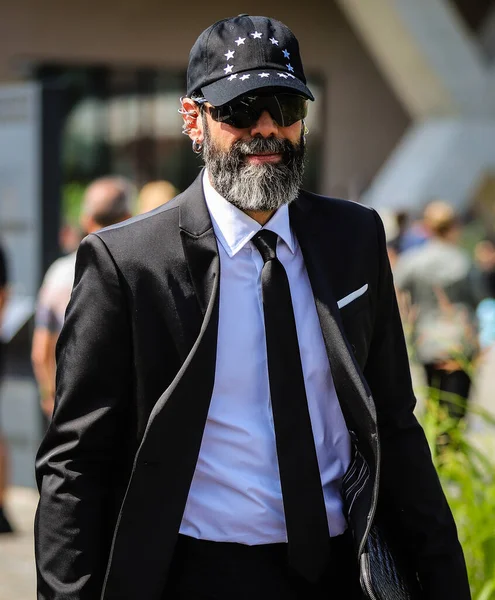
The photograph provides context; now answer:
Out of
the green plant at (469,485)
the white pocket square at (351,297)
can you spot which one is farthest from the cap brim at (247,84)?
the green plant at (469,485)

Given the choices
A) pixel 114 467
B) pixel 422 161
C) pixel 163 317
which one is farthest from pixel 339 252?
pixel 422 161

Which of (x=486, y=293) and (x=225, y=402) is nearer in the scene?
(x=225, y=402)

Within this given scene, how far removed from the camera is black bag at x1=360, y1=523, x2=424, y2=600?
229cm

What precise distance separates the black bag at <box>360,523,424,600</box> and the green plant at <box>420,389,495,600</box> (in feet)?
3.88

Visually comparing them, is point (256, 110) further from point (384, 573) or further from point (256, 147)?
point (384, 573)

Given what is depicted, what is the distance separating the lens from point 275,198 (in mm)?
2436

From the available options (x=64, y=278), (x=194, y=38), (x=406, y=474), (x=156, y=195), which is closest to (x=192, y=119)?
(x=406, y=474)

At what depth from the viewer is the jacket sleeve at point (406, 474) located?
250cm

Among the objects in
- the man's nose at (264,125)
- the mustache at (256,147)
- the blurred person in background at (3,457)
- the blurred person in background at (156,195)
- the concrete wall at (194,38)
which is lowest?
the blurred person in background at (3,457)

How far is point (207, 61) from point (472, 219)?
16.7 metres

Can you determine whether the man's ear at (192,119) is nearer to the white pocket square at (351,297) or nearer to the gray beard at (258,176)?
the gray beard at (258,176)

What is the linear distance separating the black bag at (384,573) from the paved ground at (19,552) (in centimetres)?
331

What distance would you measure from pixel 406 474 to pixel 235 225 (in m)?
0.69

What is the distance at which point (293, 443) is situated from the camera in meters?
2.37
